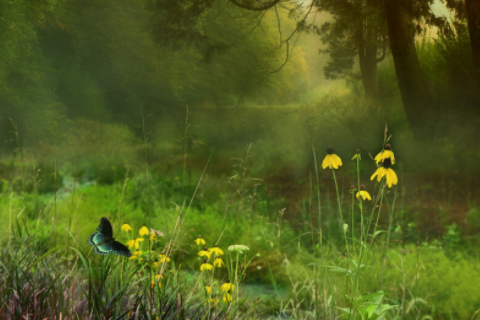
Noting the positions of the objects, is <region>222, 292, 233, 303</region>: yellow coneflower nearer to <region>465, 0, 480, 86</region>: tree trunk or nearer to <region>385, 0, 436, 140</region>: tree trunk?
<region>385, 0, 436, 140</region>: tree trunk

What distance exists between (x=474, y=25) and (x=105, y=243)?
4.25 meters

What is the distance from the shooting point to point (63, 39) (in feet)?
17.2

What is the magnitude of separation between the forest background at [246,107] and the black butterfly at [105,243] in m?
2.27

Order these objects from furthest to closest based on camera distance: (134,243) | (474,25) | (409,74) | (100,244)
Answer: (409,74), (474,25), (134,243), (100,244)

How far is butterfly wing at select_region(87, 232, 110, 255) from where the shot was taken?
1344 mm

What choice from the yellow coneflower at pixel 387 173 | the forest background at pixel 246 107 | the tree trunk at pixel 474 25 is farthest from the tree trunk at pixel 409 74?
the yellow coneflower at pixel 387 173

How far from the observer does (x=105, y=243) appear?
1386 mm

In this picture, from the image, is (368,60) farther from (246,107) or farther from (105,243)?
(105,243)

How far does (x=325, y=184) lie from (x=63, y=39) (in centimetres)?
391

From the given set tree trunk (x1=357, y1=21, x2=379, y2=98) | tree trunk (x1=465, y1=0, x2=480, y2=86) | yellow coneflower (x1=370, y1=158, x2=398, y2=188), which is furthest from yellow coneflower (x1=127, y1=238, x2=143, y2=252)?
tree trunk (x1=465, y1=0, x2=480, y2=86)

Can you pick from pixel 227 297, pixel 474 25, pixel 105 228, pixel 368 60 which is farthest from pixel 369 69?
pixel 105 228

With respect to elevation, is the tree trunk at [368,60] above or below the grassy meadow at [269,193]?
above

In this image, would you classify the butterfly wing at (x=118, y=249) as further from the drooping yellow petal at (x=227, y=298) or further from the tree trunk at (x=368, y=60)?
the tree trunk at (x=368, y=60)

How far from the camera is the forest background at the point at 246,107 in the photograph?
4.18 meters
